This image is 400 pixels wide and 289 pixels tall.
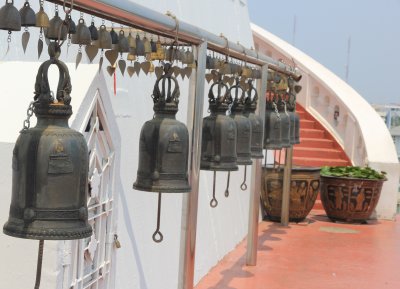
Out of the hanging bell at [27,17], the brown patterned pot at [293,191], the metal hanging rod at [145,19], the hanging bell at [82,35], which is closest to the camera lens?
the hanging bell at [27,17]

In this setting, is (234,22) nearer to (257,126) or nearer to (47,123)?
(257,126)

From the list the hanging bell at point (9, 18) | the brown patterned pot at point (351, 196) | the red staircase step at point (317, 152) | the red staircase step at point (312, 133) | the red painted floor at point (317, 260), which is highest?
the hanging bell at point (9, 18)

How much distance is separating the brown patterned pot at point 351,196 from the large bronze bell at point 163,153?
694 centimetres

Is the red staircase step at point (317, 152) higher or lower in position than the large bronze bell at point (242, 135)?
lower

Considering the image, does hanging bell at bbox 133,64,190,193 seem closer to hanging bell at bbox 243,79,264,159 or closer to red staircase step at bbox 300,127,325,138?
hanging bell at bbox 243,79,264,159

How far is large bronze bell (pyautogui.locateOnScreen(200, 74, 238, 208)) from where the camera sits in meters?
4.14

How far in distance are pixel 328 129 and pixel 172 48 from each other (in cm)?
907

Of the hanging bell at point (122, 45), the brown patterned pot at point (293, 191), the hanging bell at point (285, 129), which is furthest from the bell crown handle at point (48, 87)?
the brown patterned pot at point (293, 191)

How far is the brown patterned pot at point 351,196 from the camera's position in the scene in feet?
32.7

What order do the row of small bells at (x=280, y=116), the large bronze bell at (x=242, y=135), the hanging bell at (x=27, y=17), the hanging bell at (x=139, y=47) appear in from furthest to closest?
the row of small bells at (x=280, y=116)
the large bronze bell at (x=242, y=135)
the hanging bell at (x=139, y=47)
the hanging bell at (x=27, y=17)

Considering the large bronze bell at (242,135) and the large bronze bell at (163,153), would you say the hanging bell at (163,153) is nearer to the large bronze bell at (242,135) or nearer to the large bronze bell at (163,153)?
the large bronze bell at (163,153)

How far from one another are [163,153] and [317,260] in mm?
4889

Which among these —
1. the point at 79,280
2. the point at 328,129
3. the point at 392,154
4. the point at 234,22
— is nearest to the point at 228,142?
the point at 79,280

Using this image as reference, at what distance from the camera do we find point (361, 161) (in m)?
11.5
